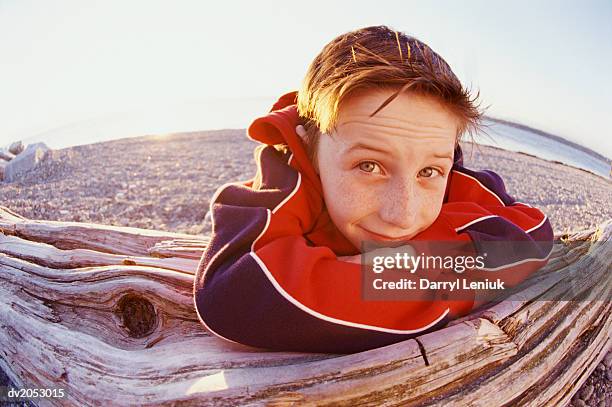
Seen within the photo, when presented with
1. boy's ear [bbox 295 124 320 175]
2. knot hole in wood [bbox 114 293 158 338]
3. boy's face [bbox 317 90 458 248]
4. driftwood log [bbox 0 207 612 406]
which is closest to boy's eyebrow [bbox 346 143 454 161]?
boy's face [bbox 317 90 458 248]

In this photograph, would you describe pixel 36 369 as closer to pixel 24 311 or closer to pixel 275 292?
pixel 24 311

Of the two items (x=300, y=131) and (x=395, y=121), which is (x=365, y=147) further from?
(x=300, y=131)

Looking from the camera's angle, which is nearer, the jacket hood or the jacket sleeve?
the jacket sleeve

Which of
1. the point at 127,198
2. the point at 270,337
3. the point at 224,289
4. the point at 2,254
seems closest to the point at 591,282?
the point at 270,337

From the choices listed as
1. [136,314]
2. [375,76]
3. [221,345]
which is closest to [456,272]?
[375,76]

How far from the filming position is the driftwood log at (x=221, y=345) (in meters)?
1.57

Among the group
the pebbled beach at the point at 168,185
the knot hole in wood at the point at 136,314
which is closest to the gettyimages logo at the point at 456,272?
the knot hole in wood at the point at 136,314

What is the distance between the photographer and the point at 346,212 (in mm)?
1821

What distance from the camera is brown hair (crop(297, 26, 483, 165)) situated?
1.64 metres

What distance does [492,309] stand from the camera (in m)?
1.79

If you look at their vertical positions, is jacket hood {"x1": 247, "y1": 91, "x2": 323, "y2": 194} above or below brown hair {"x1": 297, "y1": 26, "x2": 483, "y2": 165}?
below

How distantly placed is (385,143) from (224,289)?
72 centimetres

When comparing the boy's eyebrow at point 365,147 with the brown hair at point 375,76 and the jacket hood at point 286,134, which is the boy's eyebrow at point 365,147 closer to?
the brown hair at point 375,76

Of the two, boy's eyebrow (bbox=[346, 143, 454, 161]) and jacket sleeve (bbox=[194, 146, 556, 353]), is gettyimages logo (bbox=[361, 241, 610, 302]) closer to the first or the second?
jacket sleeve (bbox=[194, 146, 556, 353])
